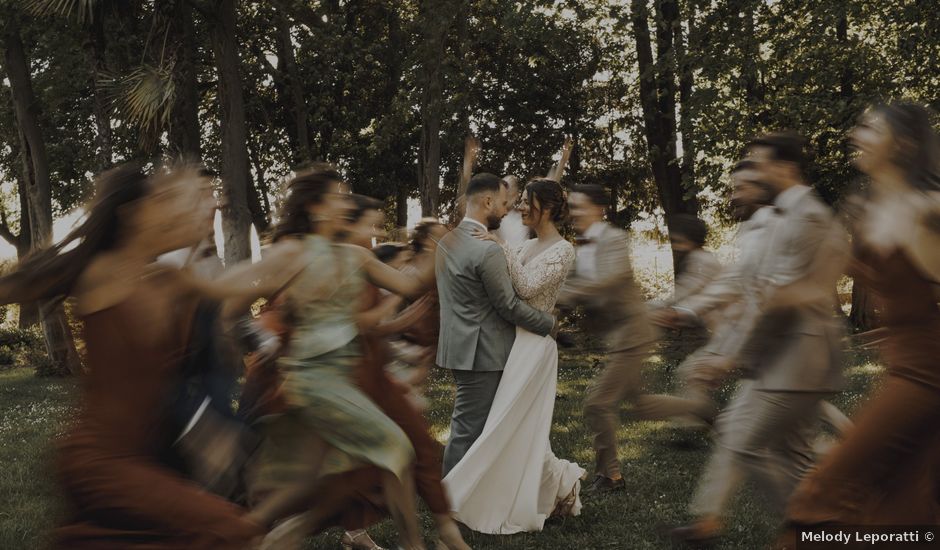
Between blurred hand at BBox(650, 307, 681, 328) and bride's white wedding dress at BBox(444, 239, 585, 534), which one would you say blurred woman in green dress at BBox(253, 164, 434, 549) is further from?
blurred hand at BBox(650, 307, 681, 328)

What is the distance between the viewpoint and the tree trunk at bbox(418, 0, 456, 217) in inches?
648

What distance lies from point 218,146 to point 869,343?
23.4 m

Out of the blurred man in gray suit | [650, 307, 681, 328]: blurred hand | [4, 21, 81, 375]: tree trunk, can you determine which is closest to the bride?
[650, 307, 681, 328]: blurred hand

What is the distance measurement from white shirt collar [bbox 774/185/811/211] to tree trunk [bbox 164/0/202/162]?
12.3 m

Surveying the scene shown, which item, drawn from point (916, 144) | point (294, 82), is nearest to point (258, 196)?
point (294, 82)

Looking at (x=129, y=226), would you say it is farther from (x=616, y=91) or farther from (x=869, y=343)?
(x=616, y=91)

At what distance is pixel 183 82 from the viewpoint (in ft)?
52.8

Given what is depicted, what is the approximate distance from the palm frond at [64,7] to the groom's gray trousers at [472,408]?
1163 cm

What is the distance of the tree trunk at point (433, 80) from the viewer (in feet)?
54.0

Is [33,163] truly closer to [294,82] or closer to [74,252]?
[294,82]

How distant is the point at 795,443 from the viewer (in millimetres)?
4434

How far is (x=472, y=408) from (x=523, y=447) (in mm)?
409

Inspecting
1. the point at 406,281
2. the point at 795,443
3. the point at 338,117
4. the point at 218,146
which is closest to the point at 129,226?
the point at 406,281

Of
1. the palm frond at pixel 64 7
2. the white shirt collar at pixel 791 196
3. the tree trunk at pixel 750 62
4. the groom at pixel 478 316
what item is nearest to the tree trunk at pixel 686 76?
the tree trunk at pixel 750 62
